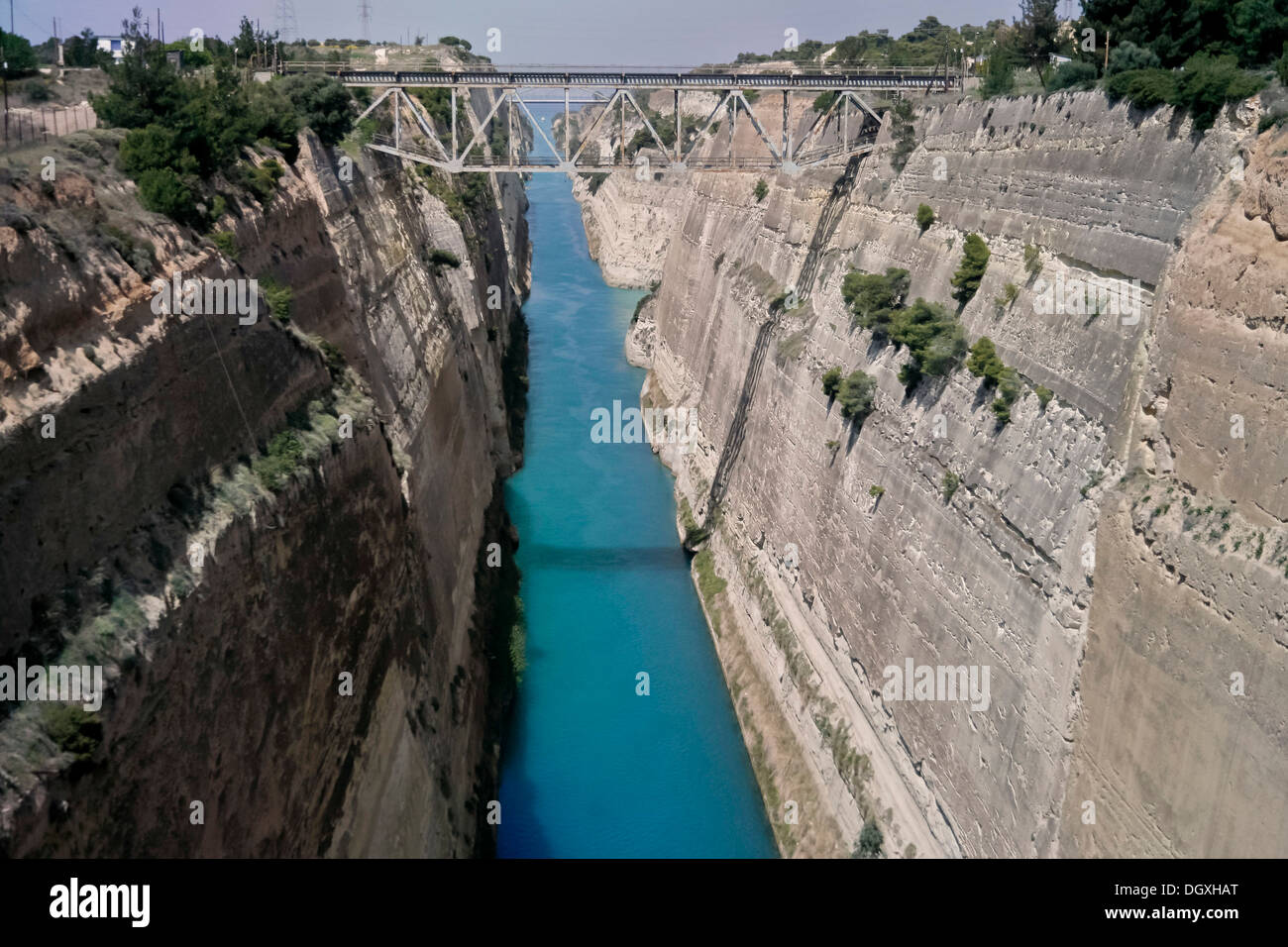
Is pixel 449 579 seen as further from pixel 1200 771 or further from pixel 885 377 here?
pixel 1200 771

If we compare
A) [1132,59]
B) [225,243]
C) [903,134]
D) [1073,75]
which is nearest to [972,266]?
[1073,75]

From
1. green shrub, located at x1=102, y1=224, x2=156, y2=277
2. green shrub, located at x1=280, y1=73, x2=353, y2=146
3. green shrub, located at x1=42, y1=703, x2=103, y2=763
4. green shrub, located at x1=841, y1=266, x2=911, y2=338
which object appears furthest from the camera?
green shrub, located at x1=280, y1=73, x2=353, y2=146

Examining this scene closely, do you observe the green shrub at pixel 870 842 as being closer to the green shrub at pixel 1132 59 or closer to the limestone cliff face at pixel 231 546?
the limestone cliff face at pixel 231 546

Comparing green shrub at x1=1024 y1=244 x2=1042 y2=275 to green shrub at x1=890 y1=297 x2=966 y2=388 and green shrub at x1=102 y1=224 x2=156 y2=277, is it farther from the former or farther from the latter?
green shrub at x1=102 y1=224 x2=156 y2=277

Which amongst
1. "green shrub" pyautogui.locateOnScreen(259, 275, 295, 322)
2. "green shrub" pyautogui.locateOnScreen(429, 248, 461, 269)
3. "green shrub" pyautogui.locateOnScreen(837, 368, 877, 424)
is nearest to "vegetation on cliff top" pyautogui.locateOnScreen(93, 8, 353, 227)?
"green shrub" pyautogui.locateOnScreen(259, 275, 295, 322)

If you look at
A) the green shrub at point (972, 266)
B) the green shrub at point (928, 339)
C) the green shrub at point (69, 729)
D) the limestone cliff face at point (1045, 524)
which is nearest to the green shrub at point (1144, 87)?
the limestone cliff face at point (1045, 524)

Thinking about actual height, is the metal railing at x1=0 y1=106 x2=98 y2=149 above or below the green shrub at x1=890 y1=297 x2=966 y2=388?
above
